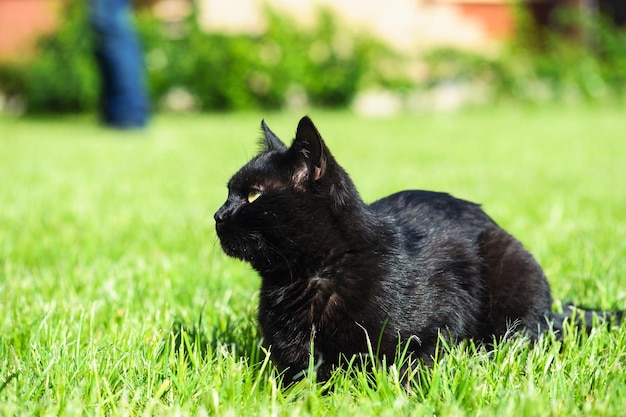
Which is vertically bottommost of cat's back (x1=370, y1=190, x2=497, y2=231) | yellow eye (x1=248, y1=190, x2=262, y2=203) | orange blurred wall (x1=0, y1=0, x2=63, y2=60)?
→ cat's back (x1=370, y1=190, x2=497, y2=231)

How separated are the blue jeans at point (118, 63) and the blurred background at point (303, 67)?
4679 millimetres

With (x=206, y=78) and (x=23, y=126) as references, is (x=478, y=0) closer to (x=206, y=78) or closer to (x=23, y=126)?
(x=206, y=78)

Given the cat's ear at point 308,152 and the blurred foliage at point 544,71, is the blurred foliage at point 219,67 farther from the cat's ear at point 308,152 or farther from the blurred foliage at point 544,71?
the cat's ear at point 308,152

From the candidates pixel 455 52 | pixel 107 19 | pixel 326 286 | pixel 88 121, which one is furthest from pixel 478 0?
pixel 326 286

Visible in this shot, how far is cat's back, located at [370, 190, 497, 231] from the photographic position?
7.43 ft

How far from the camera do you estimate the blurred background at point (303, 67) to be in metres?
13.3

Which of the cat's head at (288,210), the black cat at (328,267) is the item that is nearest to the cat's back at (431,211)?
the black cat at (328,267)

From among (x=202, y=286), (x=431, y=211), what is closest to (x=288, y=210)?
(x=431, y=211)

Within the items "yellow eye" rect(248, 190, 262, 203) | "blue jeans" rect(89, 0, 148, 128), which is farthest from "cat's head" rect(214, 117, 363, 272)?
"blue jeans" rect(89, 0, 148, 128)

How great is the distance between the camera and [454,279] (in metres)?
2.11

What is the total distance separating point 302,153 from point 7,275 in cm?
165

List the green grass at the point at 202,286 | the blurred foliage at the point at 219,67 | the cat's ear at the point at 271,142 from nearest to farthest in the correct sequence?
the green grass at the point at 202,286, the cat's ear at the point at 271,142, the blurred foliage at the point at 219,67

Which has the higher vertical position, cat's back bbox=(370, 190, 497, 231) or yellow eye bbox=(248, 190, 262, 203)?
yellow eye bbox=(248, 190, 262, 203)

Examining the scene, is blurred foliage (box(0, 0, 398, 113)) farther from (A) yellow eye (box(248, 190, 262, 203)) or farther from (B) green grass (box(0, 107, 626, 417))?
(A) yellow eye (box(248, 190, 262, 203))
